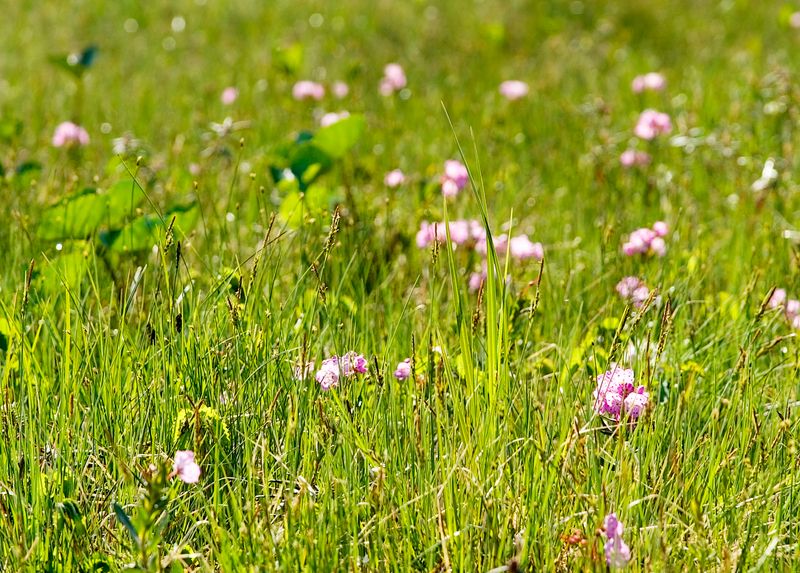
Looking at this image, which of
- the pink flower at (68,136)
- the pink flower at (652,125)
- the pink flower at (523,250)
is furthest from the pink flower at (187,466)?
the pink flower at (652,125)

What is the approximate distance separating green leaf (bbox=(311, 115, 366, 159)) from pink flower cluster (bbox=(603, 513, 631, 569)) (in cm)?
211

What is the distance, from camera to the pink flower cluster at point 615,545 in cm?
156

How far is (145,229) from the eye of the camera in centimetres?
275

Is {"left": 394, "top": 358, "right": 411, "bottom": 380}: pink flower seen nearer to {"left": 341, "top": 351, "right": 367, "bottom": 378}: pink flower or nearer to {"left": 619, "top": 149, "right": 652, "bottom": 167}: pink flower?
{"left": 341, "top": 351, "right": 367, "bottom": 378}: pink flower

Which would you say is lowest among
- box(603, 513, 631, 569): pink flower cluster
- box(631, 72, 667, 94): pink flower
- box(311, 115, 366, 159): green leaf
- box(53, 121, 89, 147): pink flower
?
box(603, 513, 631, 569): pink flower cluster

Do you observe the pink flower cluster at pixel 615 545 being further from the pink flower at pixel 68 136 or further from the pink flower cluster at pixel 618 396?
the pink flower at pixel 68 136

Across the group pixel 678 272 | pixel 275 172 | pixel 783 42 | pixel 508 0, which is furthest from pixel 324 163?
pixel 508 0

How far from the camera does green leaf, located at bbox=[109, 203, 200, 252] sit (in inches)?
106

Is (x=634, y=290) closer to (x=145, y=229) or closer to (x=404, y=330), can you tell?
(x=404, y=330)

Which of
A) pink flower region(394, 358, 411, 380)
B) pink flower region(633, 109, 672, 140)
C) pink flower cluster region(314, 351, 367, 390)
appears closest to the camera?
pink flower cluster region(314, 351, 367, 390)

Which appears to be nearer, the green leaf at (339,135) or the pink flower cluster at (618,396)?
the pink flower cluster at (618,396)

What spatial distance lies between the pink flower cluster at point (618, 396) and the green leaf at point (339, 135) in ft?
5.65

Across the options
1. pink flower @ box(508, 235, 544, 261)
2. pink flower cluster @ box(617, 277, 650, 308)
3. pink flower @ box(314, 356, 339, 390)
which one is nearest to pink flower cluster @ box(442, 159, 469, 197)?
pink flower @ box(508, 235, 544, 261)

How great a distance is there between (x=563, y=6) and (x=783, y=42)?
179 cm
